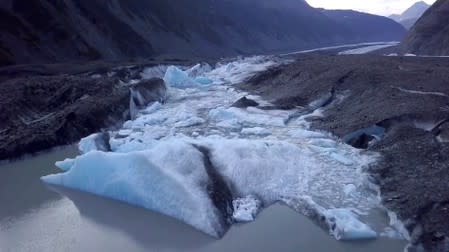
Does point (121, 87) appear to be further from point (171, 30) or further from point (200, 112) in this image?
point (171, 30)

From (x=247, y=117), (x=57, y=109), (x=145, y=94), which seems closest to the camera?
(x=247, y=117)

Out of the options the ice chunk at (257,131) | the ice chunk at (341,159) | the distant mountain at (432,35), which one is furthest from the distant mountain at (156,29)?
the distant mountain at (432,35)

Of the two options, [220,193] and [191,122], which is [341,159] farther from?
[191,122]

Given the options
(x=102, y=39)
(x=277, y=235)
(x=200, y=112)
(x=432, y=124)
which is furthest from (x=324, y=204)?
(x=102, y=39)

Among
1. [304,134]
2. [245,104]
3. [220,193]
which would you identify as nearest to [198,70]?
[245,104]

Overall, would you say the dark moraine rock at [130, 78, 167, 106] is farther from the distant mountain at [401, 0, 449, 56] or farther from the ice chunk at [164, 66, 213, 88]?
the distant mountain at [401, 0, 449, 56]

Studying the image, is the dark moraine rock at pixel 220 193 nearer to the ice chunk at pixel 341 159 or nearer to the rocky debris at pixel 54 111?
the ice chunk at pixel 341 159

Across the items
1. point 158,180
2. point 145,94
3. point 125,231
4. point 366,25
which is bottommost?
point 366,25
